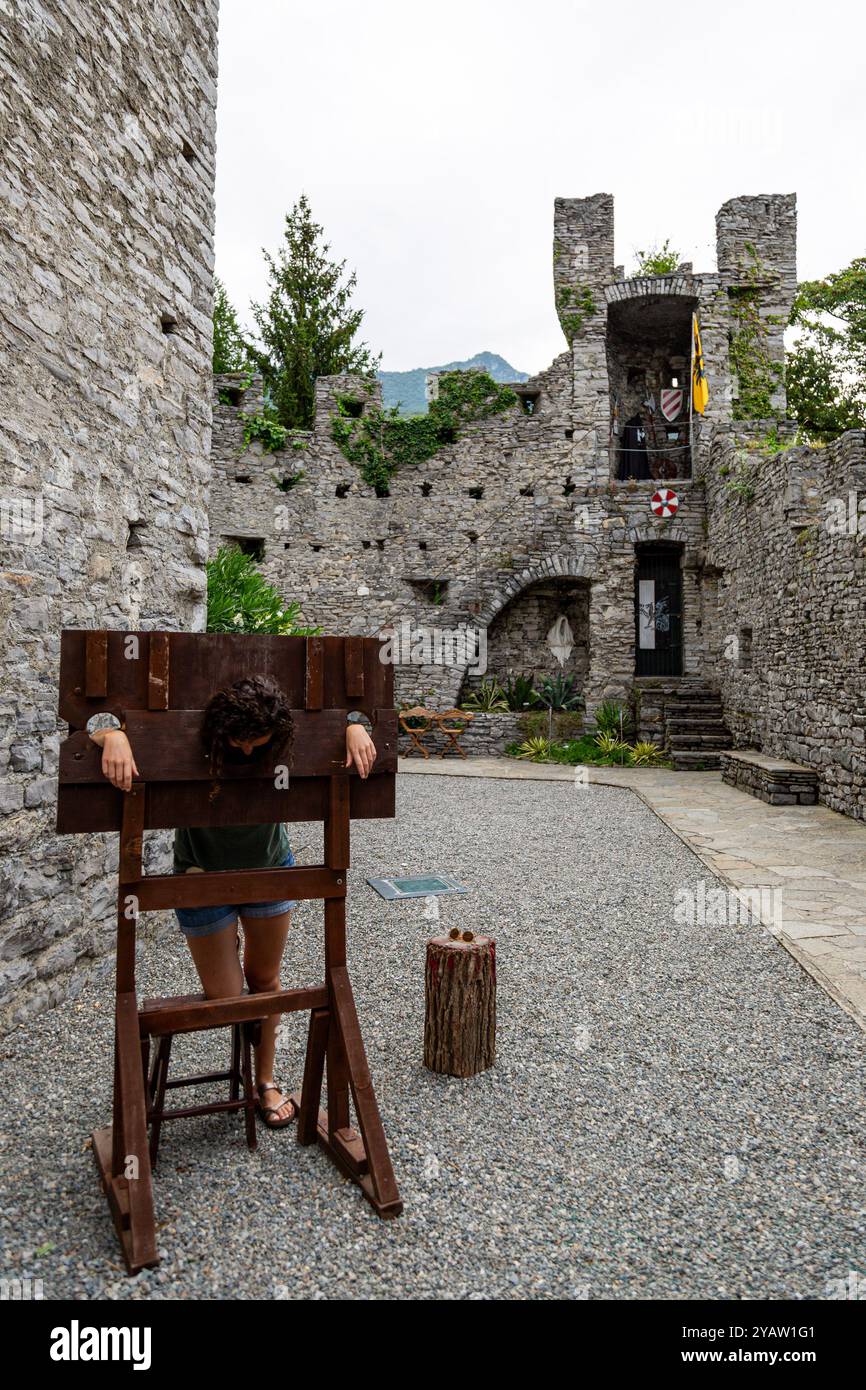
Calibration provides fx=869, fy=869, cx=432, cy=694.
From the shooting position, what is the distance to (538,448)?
16.5 m

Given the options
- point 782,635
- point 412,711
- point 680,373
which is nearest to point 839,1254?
point 782,635

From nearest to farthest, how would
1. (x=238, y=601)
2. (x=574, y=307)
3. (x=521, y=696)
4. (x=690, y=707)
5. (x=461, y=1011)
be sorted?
(x=461, y=1011)
(x=238, y=601)
(x=690, y=707)
(x=521, y=696)
(x=574, y=307)

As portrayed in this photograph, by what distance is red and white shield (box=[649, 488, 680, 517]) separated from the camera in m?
15.5

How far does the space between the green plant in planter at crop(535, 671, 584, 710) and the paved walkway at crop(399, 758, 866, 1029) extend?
3495 mm

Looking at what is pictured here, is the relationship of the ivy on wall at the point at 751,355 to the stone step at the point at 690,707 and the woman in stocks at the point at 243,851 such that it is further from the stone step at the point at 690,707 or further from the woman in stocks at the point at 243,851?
the woman in stocks at the point at 243,851

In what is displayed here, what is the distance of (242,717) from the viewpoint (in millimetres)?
2432

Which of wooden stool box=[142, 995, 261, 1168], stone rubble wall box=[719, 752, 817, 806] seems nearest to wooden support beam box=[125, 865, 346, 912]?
wooden stool box=[142, 995, 261, 1168]

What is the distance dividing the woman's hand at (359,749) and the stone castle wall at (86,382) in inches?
67.5

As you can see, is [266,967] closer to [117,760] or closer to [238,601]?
[117,760]

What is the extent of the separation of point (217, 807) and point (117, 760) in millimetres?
317

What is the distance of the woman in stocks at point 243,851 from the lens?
244cm

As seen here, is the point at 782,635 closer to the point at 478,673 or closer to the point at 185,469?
the point at 478,673

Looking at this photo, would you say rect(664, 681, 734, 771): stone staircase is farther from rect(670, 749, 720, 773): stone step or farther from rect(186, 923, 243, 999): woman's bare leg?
rect(186, 923, 243, 999): woman's bare leg
